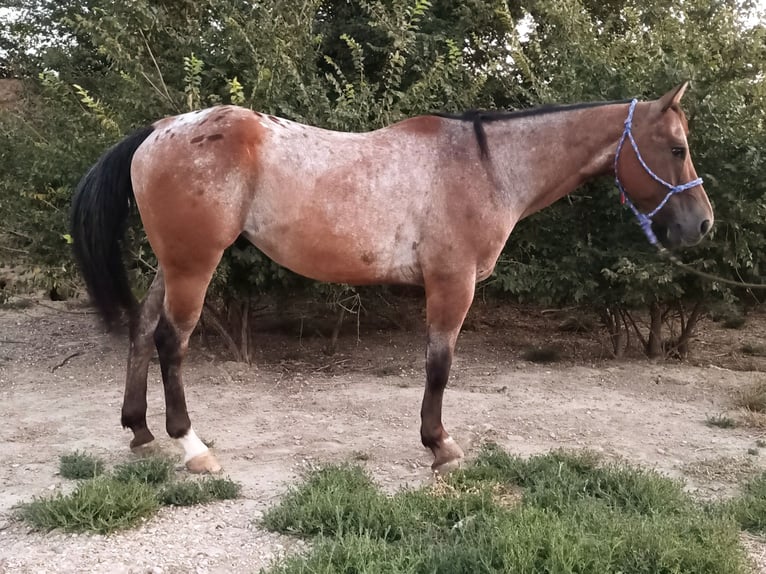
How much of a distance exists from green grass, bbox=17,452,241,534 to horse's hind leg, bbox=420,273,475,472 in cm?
105

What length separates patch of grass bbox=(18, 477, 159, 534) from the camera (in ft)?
8.44

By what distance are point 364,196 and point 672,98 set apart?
5.21 feet

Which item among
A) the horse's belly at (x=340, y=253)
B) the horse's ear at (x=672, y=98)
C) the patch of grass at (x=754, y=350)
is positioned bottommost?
the patch of grass at (x=754, y=350)

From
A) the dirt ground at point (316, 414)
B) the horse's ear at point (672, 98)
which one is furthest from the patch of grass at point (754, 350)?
the horse's ear at point (672, 98)

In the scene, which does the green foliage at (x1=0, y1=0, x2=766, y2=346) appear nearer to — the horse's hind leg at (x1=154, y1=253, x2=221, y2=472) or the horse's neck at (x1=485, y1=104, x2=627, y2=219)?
the horse's hind leg at (x1=154, y1=253, x2=221, y2=472)

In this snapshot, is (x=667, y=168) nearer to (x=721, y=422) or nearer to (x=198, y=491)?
(x=721, y=422)

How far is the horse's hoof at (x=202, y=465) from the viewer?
3.30m

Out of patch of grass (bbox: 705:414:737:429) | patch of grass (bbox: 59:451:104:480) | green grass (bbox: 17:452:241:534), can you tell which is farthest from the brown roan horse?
patch of grass (bbox: 705:414:737:429)

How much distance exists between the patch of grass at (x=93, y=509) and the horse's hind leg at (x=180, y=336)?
53 cm

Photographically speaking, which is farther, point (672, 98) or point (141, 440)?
point (141, 440)

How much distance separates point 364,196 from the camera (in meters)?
3.16

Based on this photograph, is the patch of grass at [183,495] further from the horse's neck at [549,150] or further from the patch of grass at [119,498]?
the horse's neck at [549,150]

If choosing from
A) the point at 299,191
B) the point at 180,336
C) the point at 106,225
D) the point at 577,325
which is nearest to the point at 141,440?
the point at 180,336

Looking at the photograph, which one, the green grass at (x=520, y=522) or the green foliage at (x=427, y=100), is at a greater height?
the green foliage at (x=427, y=100)
